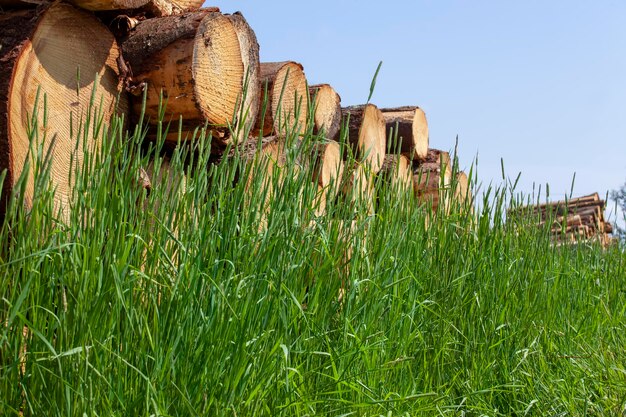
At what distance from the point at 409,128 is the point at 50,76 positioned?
2.74 metres

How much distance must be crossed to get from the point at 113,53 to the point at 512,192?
1.60 metres

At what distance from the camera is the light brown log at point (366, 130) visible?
170 inches

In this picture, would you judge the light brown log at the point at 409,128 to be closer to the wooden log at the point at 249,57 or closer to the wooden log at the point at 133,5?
the wooden log at the point at 249,57

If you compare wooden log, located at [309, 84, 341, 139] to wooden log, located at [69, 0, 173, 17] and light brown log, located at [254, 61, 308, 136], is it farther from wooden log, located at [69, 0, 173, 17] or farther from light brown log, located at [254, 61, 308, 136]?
wooden log, located at [69, 0, 173, 17]

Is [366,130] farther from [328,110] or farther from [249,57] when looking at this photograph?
[249,57]

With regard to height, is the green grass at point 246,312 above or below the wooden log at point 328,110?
below

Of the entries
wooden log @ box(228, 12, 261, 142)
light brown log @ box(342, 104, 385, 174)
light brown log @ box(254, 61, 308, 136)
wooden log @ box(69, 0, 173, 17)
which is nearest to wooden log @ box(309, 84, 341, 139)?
light brown log @ box(342, 104, 385, 174)

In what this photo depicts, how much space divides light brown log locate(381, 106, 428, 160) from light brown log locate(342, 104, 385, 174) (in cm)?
29

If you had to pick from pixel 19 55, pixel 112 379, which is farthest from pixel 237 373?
pixel 19 55

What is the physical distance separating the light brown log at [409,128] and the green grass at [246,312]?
2.17m

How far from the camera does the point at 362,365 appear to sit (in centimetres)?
204

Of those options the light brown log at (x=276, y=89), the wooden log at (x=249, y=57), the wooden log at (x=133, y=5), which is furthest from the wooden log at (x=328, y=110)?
the wooden log at (x=133, y=5)

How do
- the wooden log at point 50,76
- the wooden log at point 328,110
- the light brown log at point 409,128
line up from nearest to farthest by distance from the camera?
1. the wooden log at point 50,76
2. the wooden log at point 328,110
3. the light brown log at point 409,128

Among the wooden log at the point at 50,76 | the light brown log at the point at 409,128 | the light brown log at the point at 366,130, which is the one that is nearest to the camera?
the wooden log at the point at 50,76
